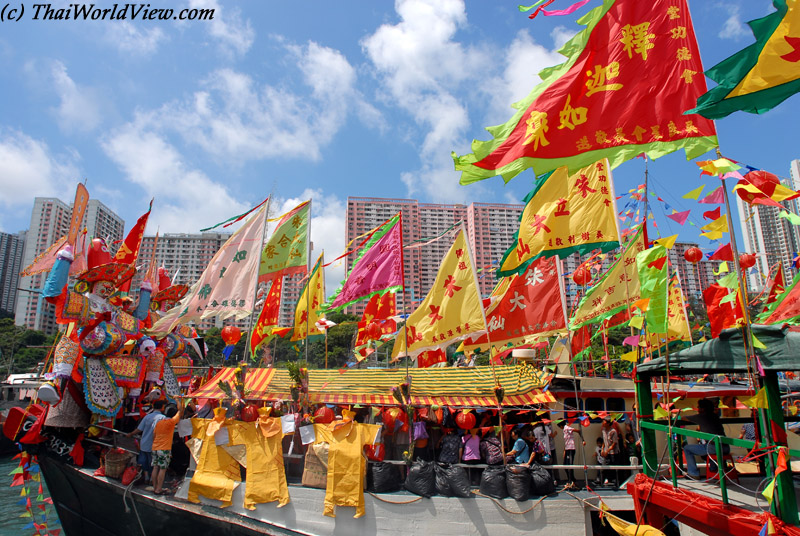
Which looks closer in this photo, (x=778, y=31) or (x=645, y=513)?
(x=778, y=31)

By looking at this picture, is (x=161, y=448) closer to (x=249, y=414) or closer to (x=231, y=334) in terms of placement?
(x=249, y=414)

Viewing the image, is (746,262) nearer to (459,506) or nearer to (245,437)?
(459,506)

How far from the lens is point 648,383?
7.28 m

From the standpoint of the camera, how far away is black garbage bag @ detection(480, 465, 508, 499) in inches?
321

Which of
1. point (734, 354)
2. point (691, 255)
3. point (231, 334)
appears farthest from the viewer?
point (231, 334)

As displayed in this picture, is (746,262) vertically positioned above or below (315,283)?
below

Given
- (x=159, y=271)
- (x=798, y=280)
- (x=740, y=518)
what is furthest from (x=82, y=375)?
(x=798, y=280)

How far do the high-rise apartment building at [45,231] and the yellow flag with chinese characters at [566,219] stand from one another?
127 feet

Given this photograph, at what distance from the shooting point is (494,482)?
8.23m

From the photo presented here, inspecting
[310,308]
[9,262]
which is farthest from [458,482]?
[9,262]

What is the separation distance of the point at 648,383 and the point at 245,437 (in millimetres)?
6918

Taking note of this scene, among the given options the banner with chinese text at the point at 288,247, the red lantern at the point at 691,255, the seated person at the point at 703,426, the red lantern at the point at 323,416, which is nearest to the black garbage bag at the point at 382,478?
the red lantern at the point at 323,416

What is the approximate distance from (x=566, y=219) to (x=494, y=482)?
15.4 feet

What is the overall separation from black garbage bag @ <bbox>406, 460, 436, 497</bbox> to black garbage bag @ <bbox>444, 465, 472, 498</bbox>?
0.46 ft
